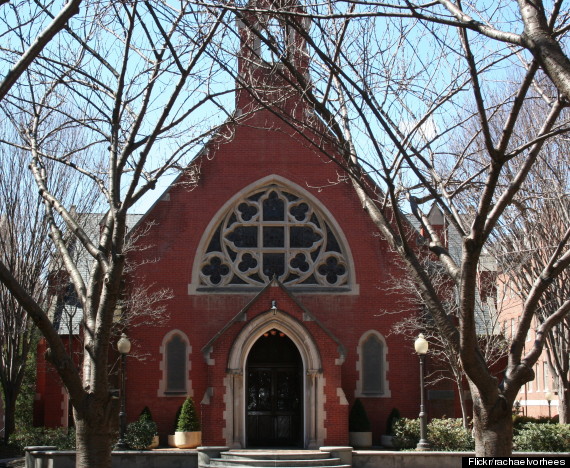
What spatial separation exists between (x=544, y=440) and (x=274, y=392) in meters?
7.96

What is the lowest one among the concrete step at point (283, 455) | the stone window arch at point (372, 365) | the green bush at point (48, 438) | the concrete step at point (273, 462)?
the concrete step at point (273, 462)

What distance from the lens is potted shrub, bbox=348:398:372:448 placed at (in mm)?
24875

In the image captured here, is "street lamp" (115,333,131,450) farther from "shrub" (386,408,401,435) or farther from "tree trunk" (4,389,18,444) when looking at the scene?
"shrub" (386,408,401,435)

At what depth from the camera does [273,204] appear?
88.1 ft

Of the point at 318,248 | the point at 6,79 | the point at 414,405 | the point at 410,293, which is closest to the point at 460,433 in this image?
the point at 414,405

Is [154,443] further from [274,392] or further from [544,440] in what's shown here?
[544,440]

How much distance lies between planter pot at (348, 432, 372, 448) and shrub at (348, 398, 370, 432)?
0.11 m

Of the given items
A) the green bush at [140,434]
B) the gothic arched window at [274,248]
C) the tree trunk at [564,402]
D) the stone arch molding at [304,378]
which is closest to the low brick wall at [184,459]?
the green bush at [140,434]

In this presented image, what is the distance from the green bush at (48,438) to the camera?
22.5 meters

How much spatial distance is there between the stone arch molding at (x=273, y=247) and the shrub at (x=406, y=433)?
4208 millimetres

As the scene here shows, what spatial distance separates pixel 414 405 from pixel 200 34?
17482 millimetres

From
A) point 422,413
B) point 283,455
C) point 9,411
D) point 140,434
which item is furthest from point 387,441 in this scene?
point 9,411

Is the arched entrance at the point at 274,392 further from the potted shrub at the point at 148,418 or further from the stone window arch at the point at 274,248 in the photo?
the potted shrub at the point at 148,418

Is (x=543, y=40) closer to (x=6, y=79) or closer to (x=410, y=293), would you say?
(x=6, y=79)
